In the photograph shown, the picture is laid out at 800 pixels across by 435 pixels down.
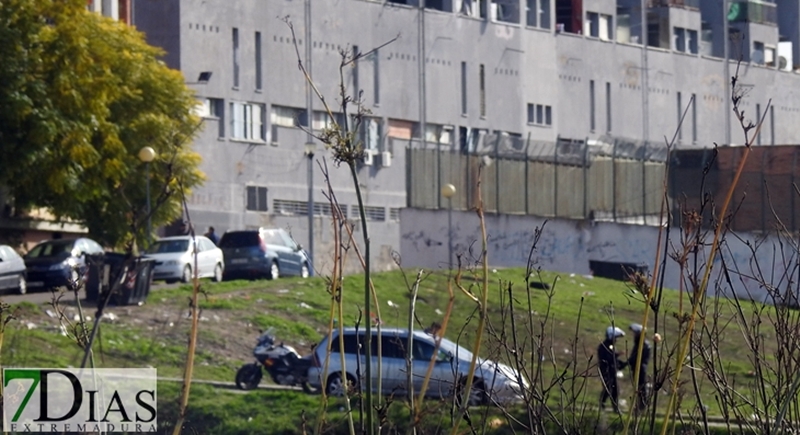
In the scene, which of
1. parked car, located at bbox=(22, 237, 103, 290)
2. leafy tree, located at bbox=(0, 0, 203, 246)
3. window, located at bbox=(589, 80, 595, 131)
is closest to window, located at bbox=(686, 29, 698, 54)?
window, located at bbox=(589, 80, 595, 131)

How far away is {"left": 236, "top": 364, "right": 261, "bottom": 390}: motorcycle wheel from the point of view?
2316 cm

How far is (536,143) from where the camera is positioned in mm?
48875

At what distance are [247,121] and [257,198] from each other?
271 centimetres

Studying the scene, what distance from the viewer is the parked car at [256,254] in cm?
3812

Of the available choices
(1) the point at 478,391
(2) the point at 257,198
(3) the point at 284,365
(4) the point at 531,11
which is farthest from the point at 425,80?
(1) the point at 478,391

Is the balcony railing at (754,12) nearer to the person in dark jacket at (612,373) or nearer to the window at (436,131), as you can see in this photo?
the window at (436,131)

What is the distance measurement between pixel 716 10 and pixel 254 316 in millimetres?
50793

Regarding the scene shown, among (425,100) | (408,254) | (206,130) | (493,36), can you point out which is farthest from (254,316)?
(493,36)

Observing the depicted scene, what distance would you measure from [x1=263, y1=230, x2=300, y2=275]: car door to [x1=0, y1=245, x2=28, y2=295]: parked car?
775cm

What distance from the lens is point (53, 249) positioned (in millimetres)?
34719

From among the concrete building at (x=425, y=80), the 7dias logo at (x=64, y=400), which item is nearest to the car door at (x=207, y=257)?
the concrete building at (x=425, y=80)

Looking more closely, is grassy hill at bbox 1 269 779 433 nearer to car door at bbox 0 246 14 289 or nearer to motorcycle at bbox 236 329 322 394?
motorcycle at bbox 236 329 322 394

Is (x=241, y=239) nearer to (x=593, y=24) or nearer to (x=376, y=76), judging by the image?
(x=376, y=76)

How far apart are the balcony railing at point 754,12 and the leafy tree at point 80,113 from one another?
38.3m
